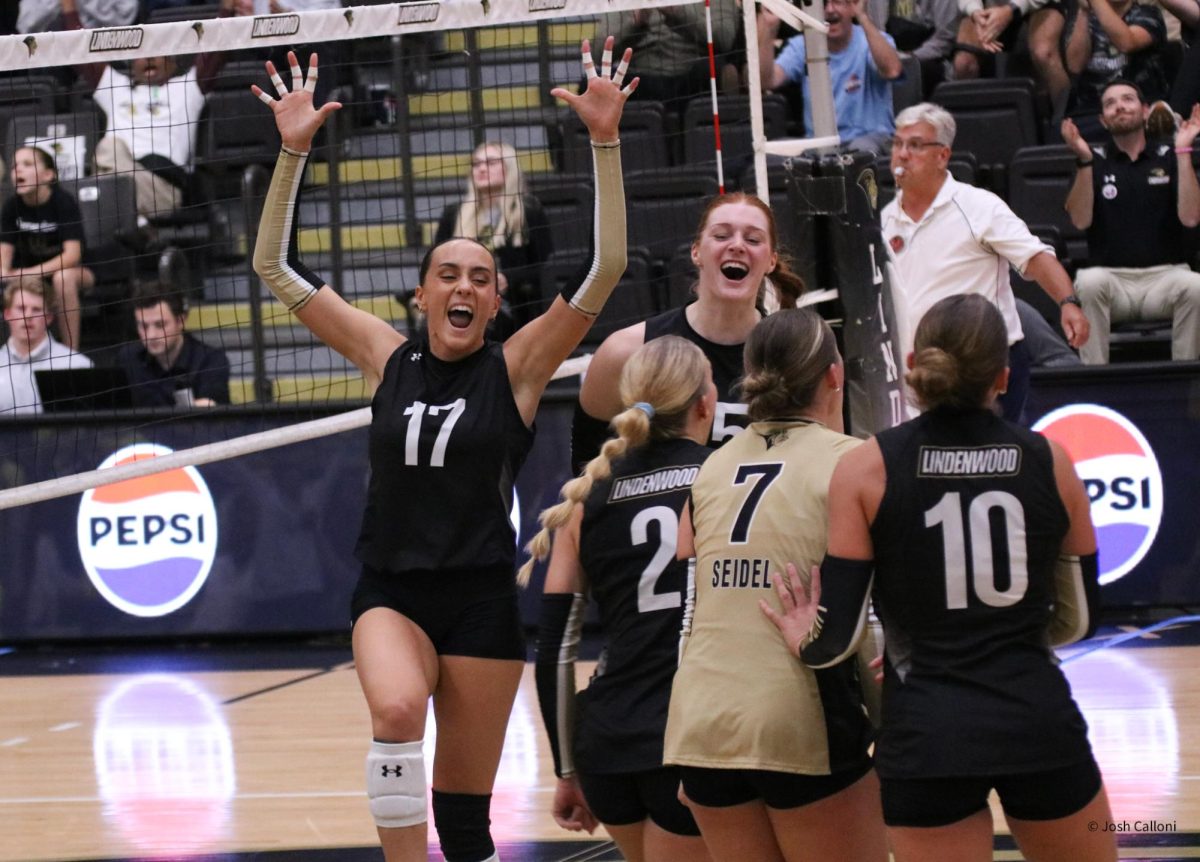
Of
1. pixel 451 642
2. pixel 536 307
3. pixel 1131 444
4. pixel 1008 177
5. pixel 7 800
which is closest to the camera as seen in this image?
pixel 451 642

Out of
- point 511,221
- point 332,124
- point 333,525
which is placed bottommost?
point 333,525

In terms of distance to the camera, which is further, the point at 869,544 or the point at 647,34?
the point at 647,34

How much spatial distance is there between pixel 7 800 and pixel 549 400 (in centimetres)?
348

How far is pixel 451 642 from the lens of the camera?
4.46m

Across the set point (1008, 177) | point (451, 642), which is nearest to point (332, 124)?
point (1008, 177)

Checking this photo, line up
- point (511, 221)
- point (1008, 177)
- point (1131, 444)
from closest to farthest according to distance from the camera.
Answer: point (1131, 444) → point (511, 221) → point (1008, 177)

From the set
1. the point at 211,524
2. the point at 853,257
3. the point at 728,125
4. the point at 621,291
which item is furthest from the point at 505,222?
the point at 853,257

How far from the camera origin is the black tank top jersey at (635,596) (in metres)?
3.68

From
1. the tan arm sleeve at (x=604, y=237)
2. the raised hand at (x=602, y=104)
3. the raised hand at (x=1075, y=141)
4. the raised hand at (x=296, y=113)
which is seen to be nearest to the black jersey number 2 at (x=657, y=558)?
the tan arm sleeve at (x=604, y=237)

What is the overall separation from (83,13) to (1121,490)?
8319 millimetres

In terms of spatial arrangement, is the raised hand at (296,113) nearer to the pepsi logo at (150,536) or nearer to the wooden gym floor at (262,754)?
the wooden gym floor at (262,754)

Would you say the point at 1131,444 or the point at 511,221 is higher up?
the point at 511,221

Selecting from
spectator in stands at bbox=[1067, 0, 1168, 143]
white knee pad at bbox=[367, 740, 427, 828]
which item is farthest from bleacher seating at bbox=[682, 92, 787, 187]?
white knee pad at bbox=[367, 740, 427, 828]

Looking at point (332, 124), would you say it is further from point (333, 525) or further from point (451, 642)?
point (451, 642)
